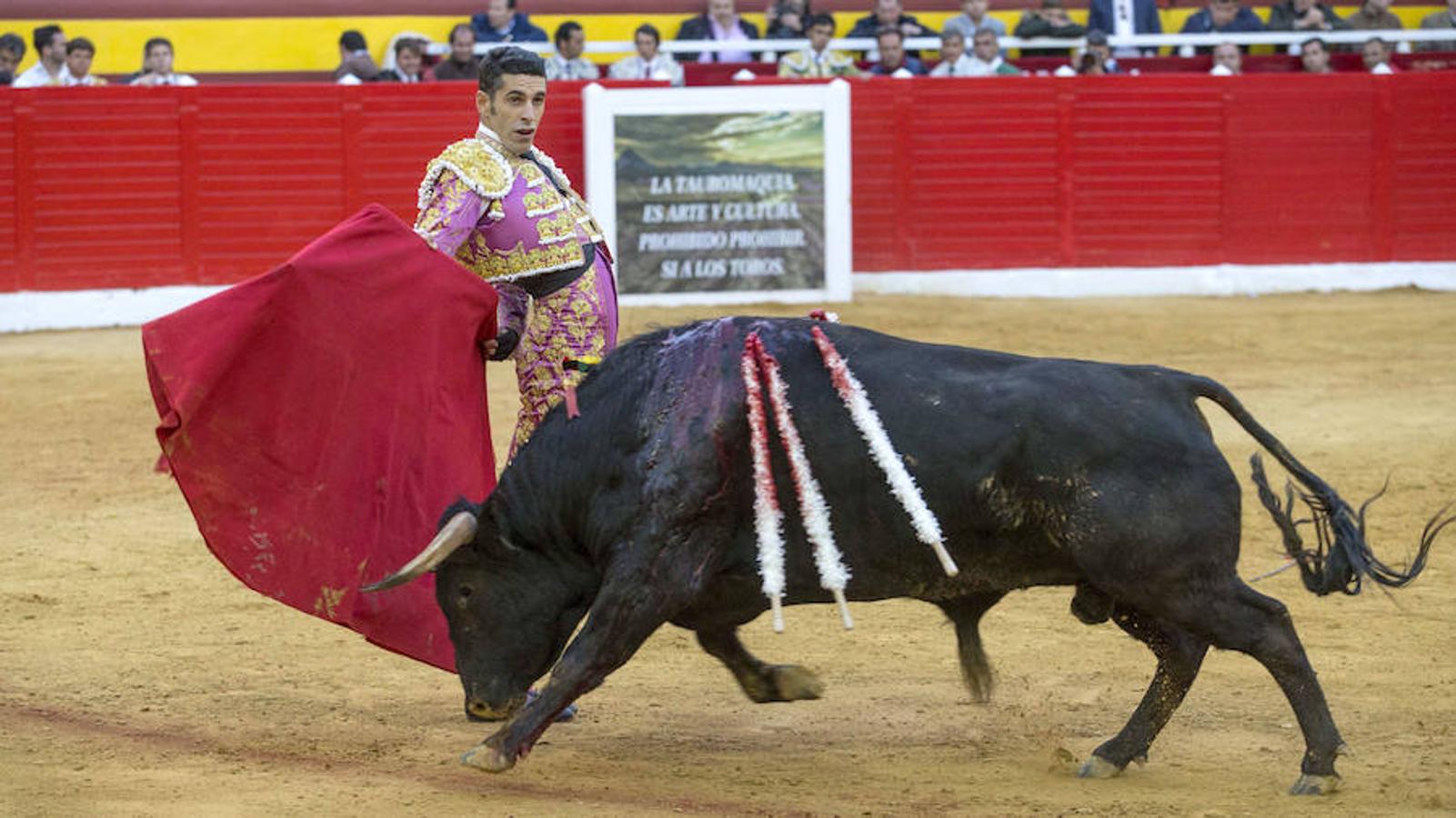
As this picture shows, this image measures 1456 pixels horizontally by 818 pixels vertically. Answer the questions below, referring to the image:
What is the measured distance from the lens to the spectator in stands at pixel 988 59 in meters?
12.5

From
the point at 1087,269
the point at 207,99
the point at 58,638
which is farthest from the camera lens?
the point at 1087,269

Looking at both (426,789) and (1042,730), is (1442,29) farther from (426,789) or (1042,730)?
(426,789)

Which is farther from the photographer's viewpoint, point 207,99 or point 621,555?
point 207,99

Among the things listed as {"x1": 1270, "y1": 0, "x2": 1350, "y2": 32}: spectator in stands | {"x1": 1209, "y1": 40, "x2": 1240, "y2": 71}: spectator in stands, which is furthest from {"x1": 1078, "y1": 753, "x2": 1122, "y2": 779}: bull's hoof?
{"x1": 1270, "y1": 0, "x2": 1350, "y2": 32}: spectator in stands

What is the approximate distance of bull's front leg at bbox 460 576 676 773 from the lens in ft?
12.7

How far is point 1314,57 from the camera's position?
12969mm

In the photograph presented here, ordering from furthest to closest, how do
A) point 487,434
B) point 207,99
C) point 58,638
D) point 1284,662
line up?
point 207,99 → point 58,638 → point 487,434 → point 1284,662

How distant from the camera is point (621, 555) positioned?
3961mm

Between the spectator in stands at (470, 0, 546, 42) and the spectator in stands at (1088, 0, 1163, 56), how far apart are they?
3627 mm

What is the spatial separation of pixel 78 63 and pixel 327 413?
25.5 ft

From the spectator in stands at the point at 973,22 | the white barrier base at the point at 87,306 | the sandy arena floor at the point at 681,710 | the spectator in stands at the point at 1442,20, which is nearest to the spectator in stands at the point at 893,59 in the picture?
the spectator in stands at the point at 973,22

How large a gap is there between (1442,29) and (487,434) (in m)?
10.6

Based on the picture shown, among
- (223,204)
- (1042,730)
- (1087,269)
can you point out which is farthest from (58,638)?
(1087,269)

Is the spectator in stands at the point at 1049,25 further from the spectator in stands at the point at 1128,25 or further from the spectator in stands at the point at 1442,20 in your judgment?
the spectator in stands at the point at 1442,20
